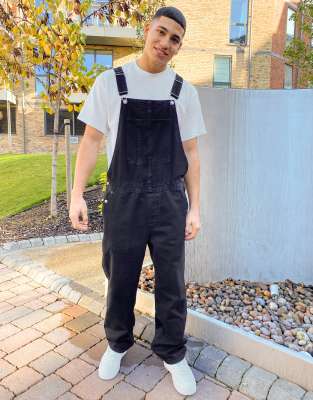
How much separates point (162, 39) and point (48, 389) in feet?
6.47

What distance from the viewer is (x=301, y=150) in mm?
2961

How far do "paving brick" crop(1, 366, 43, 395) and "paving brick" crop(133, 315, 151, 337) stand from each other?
0.70 m

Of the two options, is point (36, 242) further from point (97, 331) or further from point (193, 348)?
point (193, 348)

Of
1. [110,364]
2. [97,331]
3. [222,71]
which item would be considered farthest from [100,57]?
[110,364]

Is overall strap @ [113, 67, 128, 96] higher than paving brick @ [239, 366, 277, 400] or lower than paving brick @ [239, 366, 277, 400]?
higher

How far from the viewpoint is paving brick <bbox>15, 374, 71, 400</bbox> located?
2.14 m

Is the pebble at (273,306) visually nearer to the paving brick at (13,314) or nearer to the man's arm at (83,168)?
the man's arm at (83,168)

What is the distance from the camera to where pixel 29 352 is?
2.54 meters

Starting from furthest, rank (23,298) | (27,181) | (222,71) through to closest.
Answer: (222,71), (27,181), (23,298)

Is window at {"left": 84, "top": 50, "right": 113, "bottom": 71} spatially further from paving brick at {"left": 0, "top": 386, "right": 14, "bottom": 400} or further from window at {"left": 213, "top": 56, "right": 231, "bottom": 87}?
paving brick at {"left": 0, "top": 386, "right": 14, "bottom": 400}

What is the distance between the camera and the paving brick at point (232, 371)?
2.24 metres

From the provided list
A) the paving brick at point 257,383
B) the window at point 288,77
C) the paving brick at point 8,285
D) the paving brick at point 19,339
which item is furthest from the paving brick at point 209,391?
the window at point 288,77

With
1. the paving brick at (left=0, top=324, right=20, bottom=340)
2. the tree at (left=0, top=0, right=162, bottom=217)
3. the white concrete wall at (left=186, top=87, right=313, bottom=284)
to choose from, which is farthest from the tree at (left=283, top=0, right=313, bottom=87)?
the paving brick at (left=0, top=324, right=20, bottom=340)

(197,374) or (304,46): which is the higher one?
(304,46)
